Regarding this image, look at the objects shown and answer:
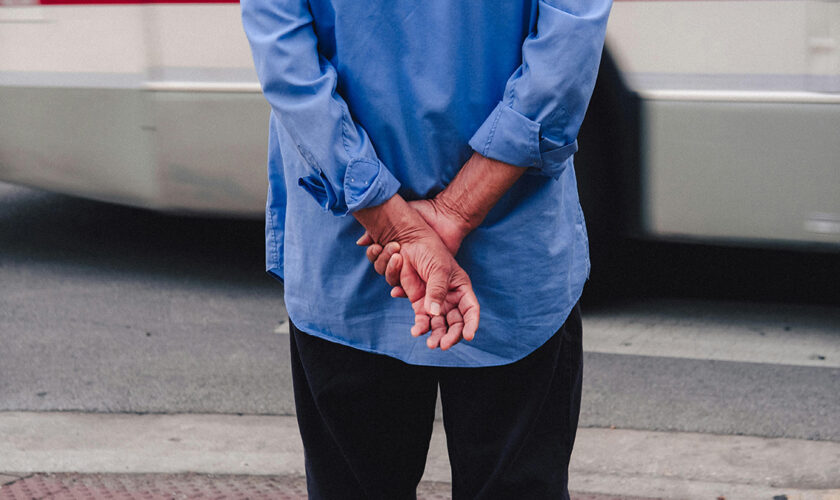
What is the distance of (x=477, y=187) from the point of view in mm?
1572

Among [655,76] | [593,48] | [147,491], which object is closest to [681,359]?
[655,76]

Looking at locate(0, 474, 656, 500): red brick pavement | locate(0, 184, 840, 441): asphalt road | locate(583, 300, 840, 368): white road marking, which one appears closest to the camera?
locate(0, 474, 656, 500): red brick pavement

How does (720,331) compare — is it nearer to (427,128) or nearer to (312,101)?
(427,128)

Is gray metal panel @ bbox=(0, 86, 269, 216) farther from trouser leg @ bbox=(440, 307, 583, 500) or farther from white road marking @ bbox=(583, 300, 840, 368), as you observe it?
trouser leg @ bbox=(440, 307, 583, 500)

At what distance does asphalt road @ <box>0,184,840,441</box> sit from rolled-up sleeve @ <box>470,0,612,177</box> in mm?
1896

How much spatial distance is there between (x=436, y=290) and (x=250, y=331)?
9.15 ft

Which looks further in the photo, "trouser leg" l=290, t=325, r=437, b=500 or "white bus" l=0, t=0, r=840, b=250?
"white bus" l=0, t=0, r=840, b=250

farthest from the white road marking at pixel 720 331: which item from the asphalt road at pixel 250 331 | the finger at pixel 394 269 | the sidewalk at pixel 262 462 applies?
the finger at pixel 394 269

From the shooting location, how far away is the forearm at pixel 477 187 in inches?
61.7

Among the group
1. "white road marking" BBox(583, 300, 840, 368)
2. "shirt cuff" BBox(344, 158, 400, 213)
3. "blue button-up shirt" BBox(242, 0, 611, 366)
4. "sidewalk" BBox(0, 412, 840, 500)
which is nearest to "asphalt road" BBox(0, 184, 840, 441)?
"white road marking" BBox(583, 300, 840, 368)

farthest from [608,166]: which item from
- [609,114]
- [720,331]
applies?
[720,331]

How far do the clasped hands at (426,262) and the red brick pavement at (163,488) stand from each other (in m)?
1.34

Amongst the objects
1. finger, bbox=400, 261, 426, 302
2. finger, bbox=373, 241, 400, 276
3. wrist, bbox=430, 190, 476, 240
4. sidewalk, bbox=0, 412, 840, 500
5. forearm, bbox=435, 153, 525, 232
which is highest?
forearm, bbox=435, 153, 525, 232

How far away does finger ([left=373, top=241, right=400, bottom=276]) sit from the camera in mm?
1578
